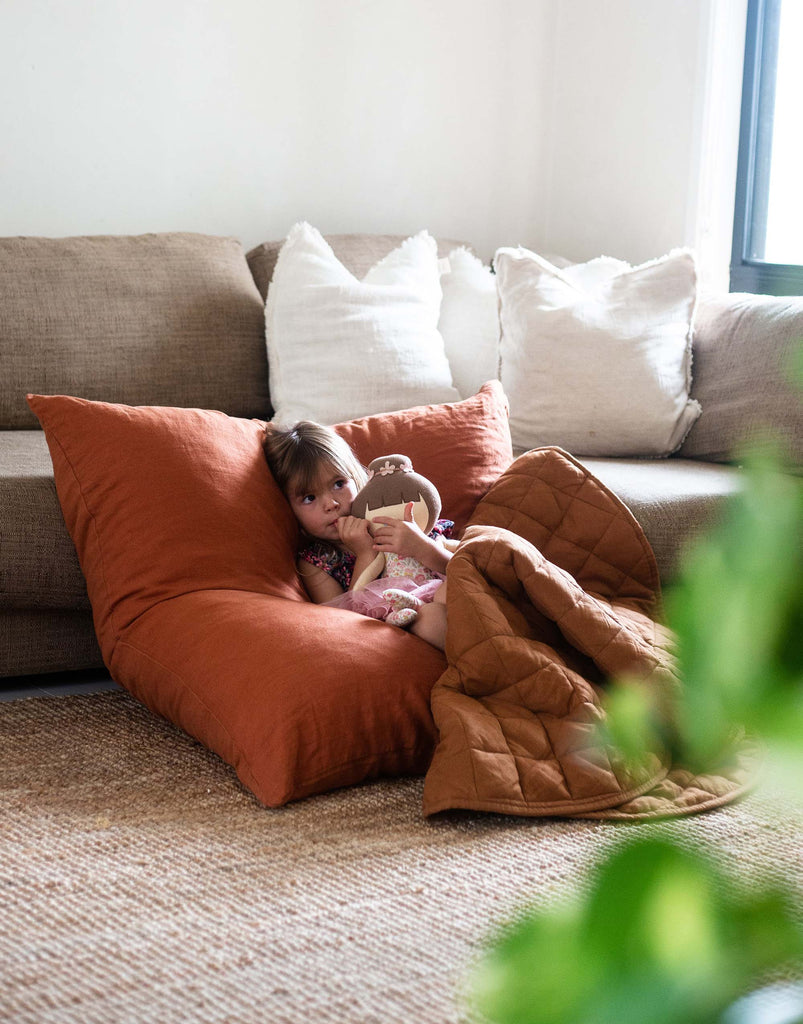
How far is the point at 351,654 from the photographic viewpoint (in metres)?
1.56

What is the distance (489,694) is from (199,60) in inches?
82.4

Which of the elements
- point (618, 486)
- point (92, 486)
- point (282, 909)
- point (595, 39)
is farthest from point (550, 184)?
point (282, 909)

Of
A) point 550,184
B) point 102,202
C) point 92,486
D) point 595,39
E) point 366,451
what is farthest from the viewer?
point 550,184

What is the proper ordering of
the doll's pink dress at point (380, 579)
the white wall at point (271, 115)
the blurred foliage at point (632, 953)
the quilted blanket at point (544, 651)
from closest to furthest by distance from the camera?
the blurred foliage at point (632, 953) < the quilted blanket at point (544, 651) < the doll's pink dress at point (380, 579) < the white wall at point (271, 115)

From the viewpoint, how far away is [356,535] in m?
1.87

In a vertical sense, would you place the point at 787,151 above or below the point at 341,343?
above

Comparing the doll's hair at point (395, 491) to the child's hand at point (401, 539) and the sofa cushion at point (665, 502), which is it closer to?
the child's hand at point (401, 539)

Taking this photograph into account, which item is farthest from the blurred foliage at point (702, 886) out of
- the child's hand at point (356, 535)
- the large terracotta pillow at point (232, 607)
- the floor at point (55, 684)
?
the floor at point (55, 684)

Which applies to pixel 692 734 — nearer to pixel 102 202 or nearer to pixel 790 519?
pixel 790 519

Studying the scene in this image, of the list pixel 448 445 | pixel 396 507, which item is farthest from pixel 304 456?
pixel 448 445

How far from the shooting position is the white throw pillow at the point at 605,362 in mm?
2414

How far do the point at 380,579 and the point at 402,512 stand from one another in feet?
0.39

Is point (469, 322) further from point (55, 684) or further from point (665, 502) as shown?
point (55, 684)

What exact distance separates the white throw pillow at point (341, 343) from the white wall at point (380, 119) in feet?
1.96
